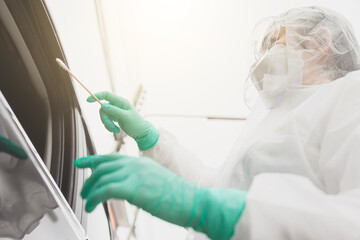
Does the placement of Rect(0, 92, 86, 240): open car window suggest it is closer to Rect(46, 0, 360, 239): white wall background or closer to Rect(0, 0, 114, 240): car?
Rect(0, 0, 114, 240): car

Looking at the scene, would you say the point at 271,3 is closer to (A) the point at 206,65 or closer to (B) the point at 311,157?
(A) the point at 206,65

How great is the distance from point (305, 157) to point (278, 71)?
1.22 feet

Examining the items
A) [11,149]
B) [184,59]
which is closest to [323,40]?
[11,149]

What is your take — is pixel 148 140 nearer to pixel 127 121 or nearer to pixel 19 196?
pixel 127 121

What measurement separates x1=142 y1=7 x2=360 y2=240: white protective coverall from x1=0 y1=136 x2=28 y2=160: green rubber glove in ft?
1.50

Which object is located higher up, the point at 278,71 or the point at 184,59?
the point at 278,71

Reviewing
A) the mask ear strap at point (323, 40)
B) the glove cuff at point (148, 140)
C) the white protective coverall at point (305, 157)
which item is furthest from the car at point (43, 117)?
the mask ear strap at point (323, 40)

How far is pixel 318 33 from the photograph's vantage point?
0.79m

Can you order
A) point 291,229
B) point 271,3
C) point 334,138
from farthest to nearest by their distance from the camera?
point 271,3 < point 334,138 < point 291,229

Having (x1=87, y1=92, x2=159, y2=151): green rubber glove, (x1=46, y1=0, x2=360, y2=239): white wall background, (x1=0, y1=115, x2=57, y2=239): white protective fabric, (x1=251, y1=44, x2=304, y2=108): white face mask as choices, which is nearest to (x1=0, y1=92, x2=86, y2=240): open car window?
(x1=0, y1=115, x2=57, y2=239): white protective fabric

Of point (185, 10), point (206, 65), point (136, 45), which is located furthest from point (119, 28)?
point (206, 65)

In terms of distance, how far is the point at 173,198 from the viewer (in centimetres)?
45

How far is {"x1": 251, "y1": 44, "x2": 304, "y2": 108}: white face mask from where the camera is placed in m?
0.77

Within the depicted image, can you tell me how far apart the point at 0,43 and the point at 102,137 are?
2.43ft
